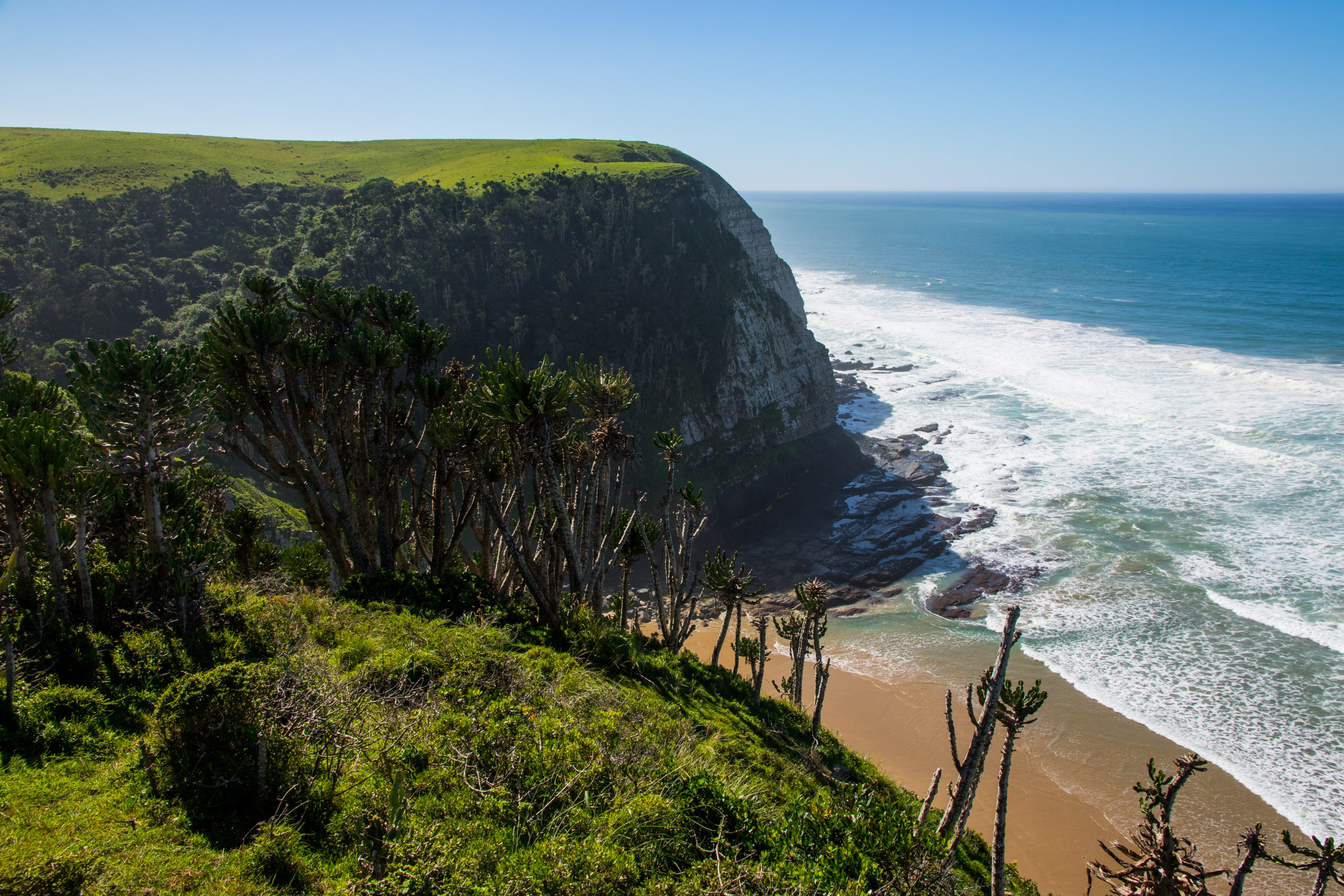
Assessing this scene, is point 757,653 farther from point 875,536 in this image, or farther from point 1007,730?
point 875,536

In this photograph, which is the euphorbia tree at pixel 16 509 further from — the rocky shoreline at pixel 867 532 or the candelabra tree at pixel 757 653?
the rocky shoreline at pixel 867 532

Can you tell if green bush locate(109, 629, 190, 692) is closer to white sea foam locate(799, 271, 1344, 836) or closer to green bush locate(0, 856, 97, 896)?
green bush locate(0, 856, 97, 896)

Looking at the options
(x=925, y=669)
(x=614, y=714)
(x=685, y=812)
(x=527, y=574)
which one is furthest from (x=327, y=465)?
(x=925, y=669)

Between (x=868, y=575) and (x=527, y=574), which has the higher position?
(x=527, y=574)

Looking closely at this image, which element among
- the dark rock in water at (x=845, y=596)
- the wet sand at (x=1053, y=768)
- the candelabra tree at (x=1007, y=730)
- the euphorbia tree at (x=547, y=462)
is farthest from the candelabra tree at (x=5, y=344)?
the dark rock in water at (x=845, y=596)

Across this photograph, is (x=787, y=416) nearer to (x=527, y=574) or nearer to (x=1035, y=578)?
(x=1035, y=578)

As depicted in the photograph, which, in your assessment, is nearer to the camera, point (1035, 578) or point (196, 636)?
point (196, 636)

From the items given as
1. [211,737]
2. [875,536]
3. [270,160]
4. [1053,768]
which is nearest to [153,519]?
[211,737]
